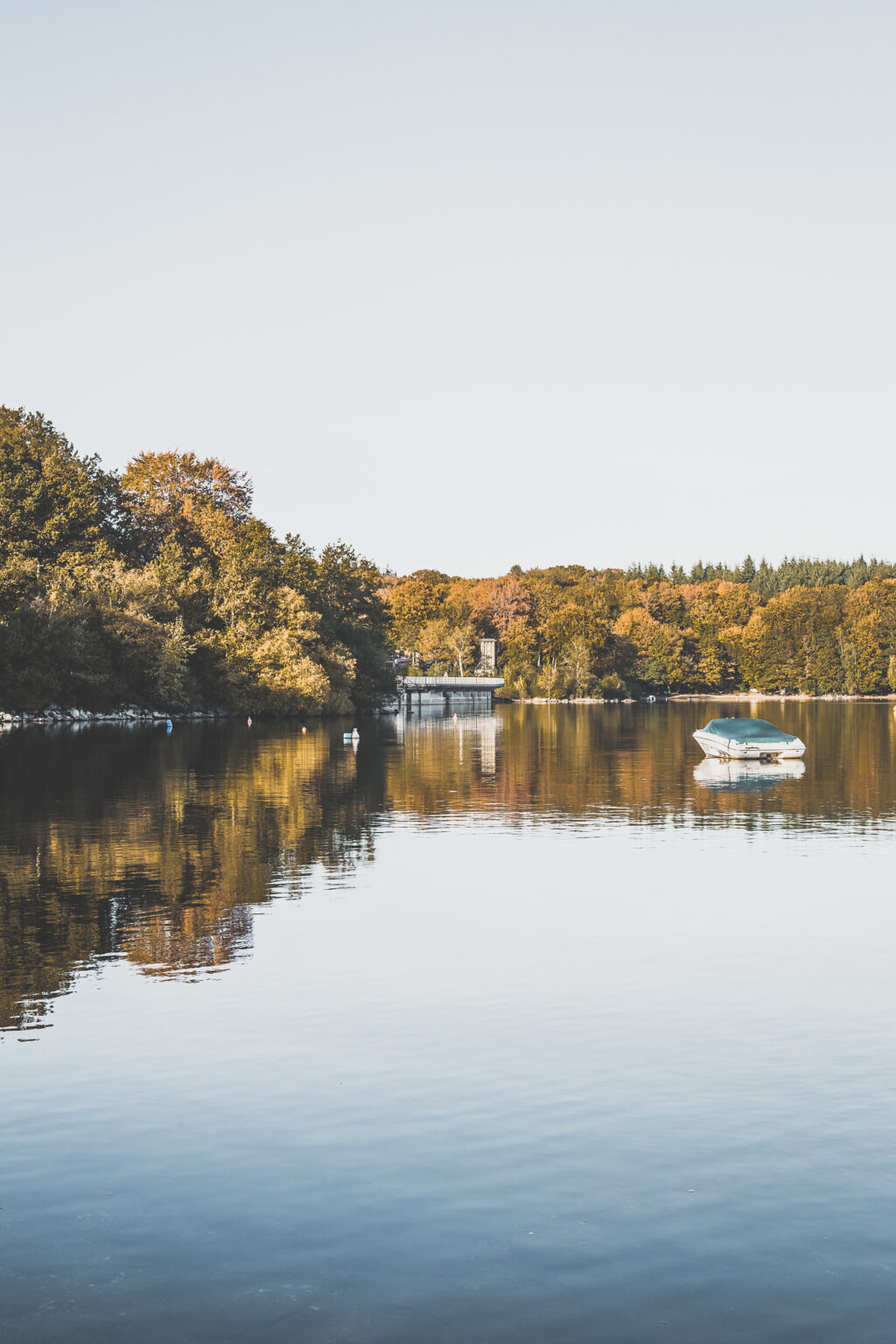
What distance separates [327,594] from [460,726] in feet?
123

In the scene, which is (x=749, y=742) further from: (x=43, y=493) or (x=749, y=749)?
(x=43, y=493)

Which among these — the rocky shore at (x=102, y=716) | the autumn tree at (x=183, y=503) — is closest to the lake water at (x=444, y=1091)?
the rocky shore at (x=102, y=716)

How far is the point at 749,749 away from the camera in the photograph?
228ft

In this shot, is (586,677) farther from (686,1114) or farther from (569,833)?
(686,1114)

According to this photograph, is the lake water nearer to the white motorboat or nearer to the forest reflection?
the forest reflection

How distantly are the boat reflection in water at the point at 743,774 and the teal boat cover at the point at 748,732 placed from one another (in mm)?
1261

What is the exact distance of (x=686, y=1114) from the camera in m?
12.9

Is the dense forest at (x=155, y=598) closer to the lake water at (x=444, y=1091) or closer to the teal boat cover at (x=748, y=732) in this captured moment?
the teal boat cover at (x=748, y=732)

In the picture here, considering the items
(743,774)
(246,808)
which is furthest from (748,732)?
(246,808)

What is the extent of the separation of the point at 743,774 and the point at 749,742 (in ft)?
27.3

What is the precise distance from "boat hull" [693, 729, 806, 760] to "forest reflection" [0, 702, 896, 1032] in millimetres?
1287

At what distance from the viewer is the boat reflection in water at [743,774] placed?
5500cm

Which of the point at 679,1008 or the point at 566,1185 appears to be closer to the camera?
the point at 566,1185

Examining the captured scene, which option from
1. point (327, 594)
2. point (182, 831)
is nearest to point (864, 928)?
point (182, 831)
